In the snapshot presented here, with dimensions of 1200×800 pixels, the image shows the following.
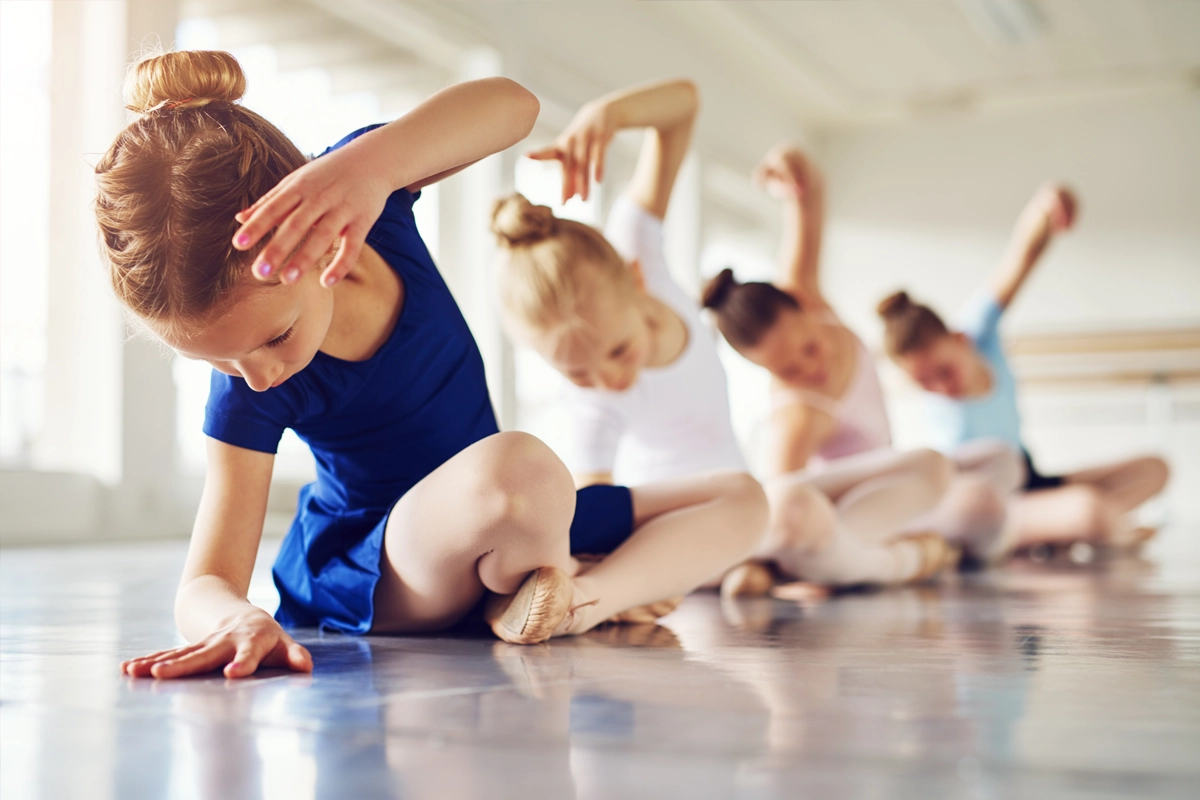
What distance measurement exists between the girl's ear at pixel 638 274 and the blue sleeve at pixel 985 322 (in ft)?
4.69

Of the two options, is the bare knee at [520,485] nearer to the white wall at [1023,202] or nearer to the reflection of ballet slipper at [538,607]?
the reflection of ballet slipper at [538,607]

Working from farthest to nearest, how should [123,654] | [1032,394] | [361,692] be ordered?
[1032,394] → [123,654] → [361,692]

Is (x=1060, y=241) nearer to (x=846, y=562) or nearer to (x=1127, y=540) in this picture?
(x=1127, y=540)

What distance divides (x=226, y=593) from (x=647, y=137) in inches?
43.8

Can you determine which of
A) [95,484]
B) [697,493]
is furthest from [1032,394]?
[697,493]

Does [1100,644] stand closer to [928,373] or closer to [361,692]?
[361,692]

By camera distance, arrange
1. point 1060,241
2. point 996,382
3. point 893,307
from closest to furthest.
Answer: point 893,307
point 996,382
point 1060,241

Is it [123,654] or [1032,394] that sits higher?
[1032,394]

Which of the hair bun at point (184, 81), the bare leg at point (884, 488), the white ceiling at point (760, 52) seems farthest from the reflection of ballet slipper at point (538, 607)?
the white ceiling at point (760, 52)

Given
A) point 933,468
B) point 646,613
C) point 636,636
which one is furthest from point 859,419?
point 636,636

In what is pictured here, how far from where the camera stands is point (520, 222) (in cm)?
151

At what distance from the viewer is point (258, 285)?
835mm

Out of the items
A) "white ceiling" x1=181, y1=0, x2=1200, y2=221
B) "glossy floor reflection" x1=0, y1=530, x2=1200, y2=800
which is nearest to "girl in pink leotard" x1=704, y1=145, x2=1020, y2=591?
"glossy floor reflection" x1=0, y1=530, x2=1200, y2=800

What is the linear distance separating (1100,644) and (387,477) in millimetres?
701
